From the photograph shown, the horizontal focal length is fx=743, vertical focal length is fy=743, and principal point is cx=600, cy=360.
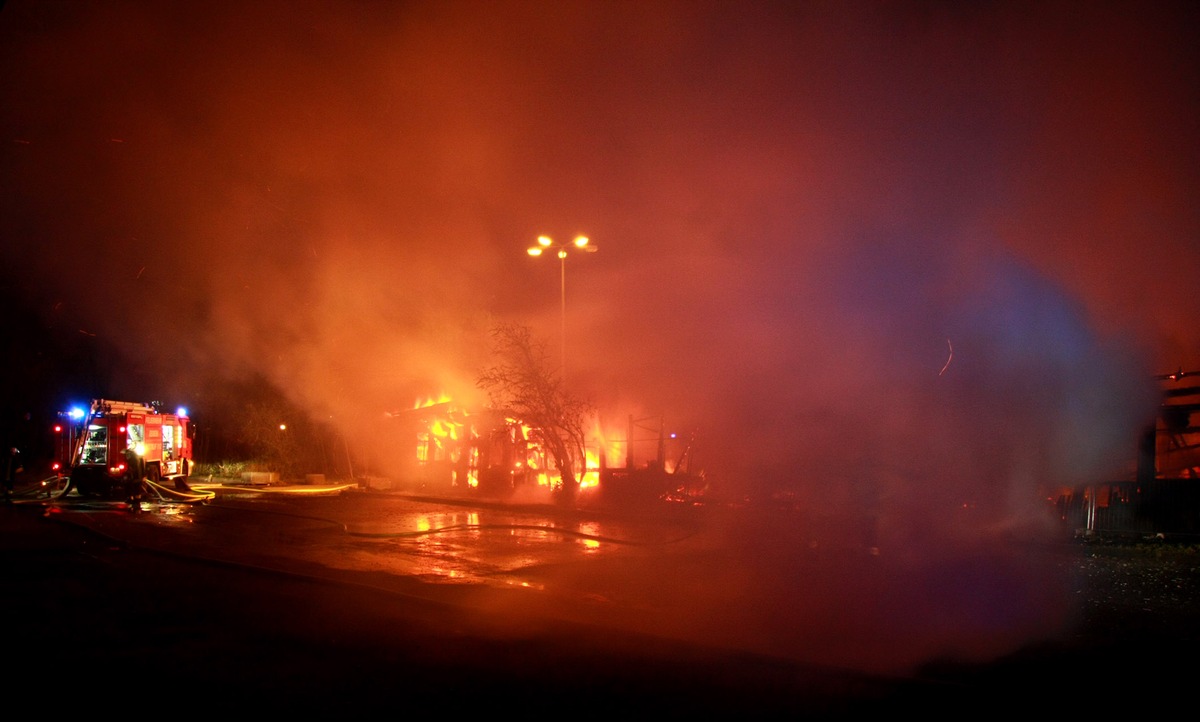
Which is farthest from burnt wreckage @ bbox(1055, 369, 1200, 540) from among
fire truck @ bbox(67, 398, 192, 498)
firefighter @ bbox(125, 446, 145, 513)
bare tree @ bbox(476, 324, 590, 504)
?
fire truck @ bbox(67, 398, 192, 498)

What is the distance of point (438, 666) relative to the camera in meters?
5.68

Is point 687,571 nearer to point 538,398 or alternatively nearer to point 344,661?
point 344,661

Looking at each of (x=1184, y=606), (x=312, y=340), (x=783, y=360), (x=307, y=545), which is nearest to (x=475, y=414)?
(x=312, y=340)

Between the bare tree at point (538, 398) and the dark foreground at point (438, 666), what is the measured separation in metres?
11.8

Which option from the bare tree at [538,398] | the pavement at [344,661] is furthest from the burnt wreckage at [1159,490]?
the bare tree at [538,398]

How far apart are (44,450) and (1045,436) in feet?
128

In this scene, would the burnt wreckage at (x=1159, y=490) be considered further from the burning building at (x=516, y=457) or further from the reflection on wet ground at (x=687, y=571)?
the burning building at (x=516, y=457)

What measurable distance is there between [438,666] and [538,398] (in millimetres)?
14558

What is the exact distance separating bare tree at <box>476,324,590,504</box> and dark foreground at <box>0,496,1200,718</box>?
1179 centimetres

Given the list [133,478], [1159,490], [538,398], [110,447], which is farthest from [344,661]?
[110,447]

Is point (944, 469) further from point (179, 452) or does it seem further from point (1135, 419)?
point (179, 452)

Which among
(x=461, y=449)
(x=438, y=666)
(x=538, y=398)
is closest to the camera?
(x=438, y=666)

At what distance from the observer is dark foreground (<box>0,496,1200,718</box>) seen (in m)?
→ 4.91

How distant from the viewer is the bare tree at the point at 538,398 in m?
20.1
